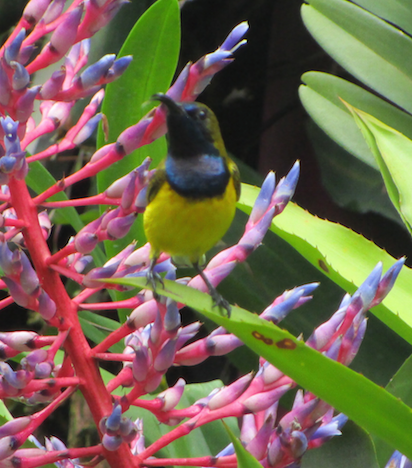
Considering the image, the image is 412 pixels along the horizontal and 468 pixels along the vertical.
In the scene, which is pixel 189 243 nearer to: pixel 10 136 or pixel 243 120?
pixel 10 136

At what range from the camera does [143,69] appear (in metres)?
0.95

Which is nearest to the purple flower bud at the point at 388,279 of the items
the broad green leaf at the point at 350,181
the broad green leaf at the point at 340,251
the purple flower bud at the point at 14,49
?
the broad green leaf at the point at 340,251

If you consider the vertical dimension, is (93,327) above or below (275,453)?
below

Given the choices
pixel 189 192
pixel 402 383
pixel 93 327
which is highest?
pixel 189 192

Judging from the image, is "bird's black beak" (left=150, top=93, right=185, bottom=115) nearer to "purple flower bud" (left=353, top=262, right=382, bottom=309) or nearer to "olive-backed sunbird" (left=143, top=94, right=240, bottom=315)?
"olive-backed sunbird" (left=143, top=94, right=240, bottom=315)

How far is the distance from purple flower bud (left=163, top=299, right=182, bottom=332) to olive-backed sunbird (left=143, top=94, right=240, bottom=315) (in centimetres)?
9

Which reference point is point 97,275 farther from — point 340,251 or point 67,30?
point 340,251

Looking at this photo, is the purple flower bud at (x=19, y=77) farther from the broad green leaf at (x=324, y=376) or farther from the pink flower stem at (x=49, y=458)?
the pink flower stem at (x=49, y=458)

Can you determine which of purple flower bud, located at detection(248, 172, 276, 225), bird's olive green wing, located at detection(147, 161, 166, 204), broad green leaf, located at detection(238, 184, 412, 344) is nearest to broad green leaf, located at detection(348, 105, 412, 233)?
broad green leaf, located at detection(238, 184, 412, 344)

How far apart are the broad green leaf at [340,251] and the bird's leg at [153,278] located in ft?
0.60

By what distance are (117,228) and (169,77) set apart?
378mm

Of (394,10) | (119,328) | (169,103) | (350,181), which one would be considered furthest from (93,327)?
(394,10)

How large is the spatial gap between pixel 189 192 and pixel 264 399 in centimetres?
25

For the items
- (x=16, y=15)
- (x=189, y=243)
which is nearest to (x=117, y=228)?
(x=189, y=243)
